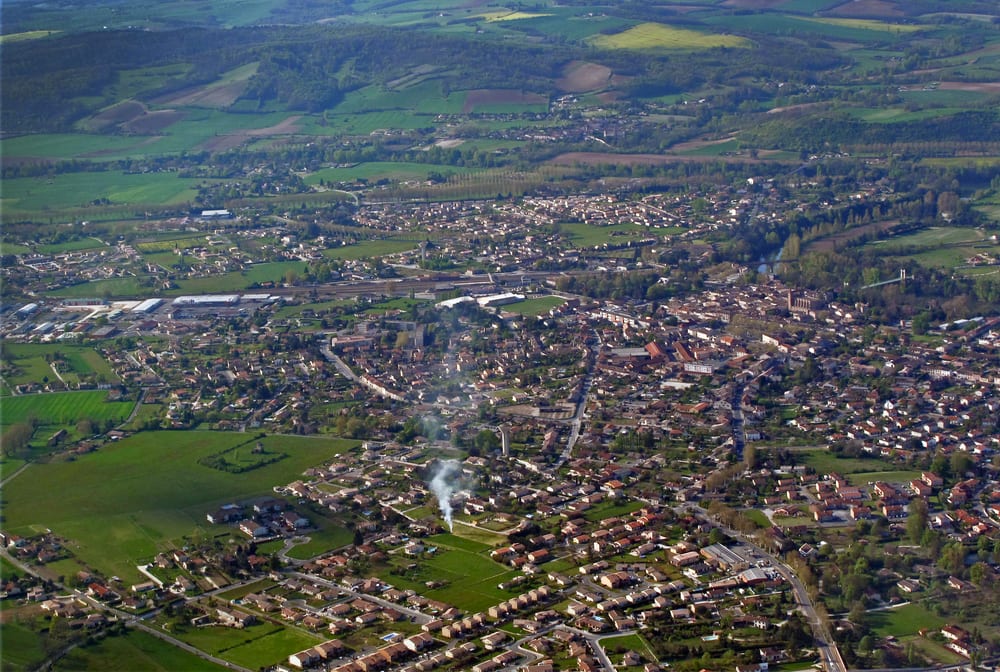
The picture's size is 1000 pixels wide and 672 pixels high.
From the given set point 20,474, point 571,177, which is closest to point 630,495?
point 20,474

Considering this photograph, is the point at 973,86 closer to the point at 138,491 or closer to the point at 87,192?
the point at 87,192

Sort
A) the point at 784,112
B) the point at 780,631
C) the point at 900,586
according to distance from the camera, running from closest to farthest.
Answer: the point at 780,631, the point at 900,586, the point at 784,112

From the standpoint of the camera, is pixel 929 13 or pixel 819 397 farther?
pixel 929 13

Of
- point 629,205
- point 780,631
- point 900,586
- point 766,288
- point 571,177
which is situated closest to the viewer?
point 780,631

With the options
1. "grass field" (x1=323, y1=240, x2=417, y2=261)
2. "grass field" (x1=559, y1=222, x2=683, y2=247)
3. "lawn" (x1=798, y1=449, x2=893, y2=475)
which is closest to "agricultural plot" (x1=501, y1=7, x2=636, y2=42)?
"grass field" (x1=559, y1=222, x2=683, y2=247)

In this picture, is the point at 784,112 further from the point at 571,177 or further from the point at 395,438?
the point at 395,438
